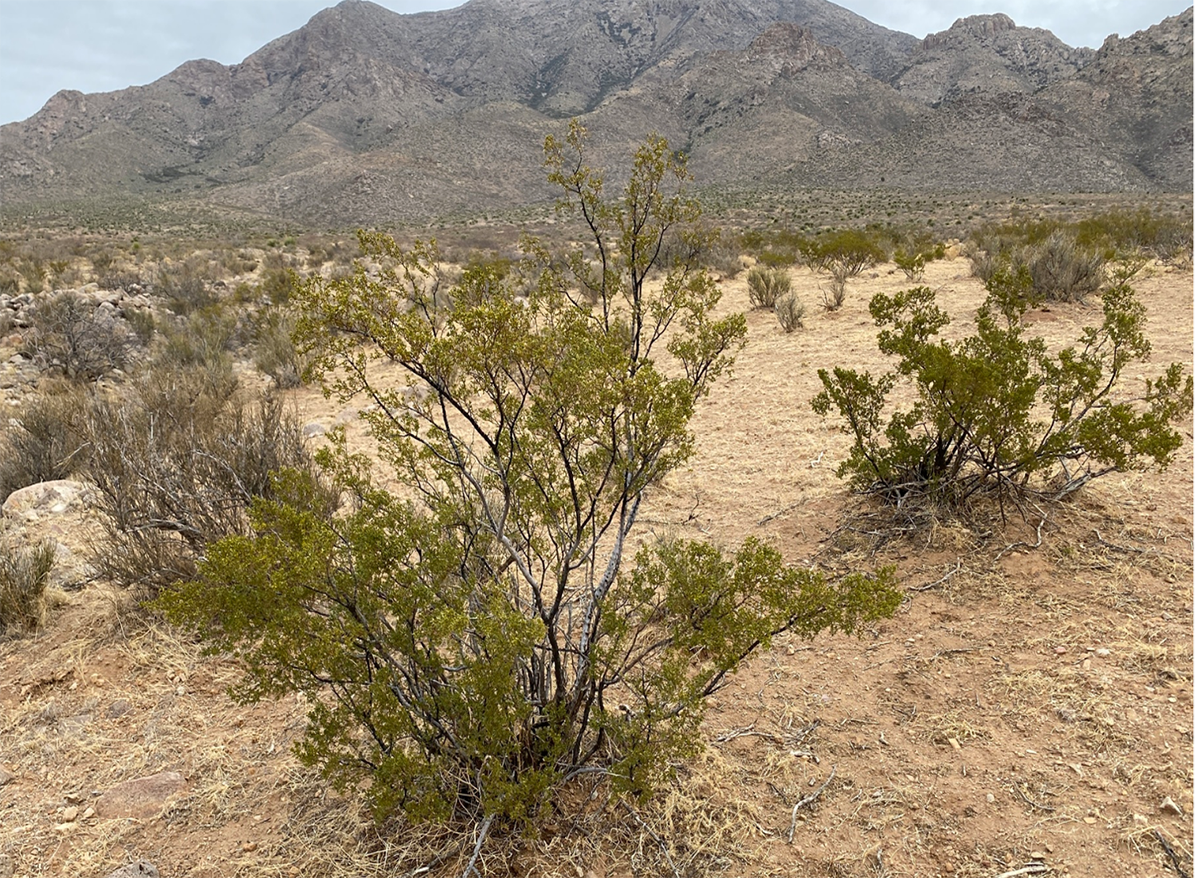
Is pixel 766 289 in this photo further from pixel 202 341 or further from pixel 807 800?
pixel 807 800

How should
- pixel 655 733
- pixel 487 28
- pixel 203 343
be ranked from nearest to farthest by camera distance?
pixel 655 733, pixel 203 343, pixel 487 28

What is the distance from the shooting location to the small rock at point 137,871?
229cm

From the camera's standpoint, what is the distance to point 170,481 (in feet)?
13.9

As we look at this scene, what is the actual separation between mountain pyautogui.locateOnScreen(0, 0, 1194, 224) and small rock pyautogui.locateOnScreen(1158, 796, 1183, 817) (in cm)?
5661

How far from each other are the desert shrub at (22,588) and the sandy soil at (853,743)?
0.13 m

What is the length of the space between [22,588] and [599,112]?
265ft

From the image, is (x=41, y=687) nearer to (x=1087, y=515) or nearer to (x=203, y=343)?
(x=1087, y=515)

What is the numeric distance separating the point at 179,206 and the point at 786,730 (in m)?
60.4

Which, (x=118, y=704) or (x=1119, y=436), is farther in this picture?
(x=1119, y=436)

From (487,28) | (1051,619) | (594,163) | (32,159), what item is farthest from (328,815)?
(487,28)

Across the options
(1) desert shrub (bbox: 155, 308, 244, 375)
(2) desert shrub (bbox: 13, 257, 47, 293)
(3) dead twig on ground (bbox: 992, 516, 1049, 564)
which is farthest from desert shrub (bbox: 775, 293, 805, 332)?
(2) desert shrub (bbox: 13, 257, 47, 293)

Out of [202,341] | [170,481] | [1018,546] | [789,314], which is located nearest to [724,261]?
[789,314]

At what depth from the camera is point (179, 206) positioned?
4928cm

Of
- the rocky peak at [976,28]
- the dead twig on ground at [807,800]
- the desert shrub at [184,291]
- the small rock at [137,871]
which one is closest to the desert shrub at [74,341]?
the desert shrub at [184,291]
